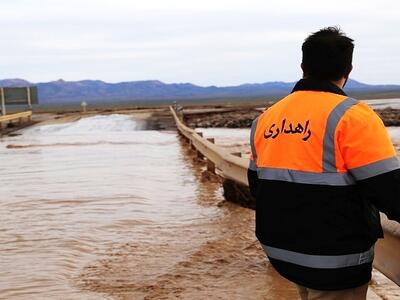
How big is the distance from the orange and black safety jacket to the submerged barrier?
0.78 metres

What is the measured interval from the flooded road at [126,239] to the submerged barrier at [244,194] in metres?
0.20

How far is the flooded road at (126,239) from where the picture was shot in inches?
188

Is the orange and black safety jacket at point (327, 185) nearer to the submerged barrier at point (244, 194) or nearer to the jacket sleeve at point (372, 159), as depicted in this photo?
the jacket sleeve at point (372, 159)

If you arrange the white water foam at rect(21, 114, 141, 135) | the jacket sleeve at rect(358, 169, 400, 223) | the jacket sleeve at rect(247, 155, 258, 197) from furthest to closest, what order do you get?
the white water foam at rect(21, 114, 141, 135) → the jacket sleeve at rect(247, 155, 258, 197) → the jacket sleeve at rect(358, 169, 400, 223)

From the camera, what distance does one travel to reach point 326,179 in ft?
8.18

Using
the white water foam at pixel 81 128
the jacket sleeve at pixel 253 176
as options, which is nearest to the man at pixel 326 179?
the jacket sleeve at pixel 253 176

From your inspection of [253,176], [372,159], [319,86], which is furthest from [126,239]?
[372,159]

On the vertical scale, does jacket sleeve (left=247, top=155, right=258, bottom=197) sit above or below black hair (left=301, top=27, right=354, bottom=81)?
below

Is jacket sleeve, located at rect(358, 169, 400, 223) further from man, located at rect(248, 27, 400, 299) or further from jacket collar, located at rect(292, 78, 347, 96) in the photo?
jacket collar, located at rect(292, 78, 347, 96)

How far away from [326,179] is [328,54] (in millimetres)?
525

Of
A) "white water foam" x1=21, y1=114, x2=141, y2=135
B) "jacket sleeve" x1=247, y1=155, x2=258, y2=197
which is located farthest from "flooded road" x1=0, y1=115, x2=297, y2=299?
"white water foam" x1=21, y1=114, x2=141, y2=135

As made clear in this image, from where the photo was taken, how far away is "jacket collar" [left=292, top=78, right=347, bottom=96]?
2.61 metres

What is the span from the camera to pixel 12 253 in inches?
234

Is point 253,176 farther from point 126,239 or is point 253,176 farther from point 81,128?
point 81,128
